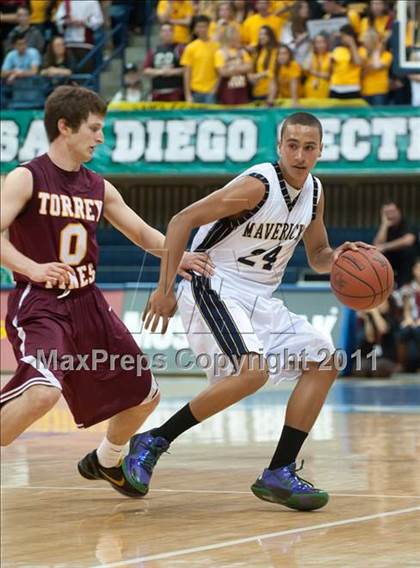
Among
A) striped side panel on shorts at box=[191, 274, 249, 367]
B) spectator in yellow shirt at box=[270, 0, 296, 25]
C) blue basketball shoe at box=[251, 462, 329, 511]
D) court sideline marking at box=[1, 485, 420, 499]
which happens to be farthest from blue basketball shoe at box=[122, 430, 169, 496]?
spectator in yellow shirt at box=[270, 0, 296, 25]

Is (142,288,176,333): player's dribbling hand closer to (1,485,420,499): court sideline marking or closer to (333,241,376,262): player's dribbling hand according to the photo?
(333,241,376,262): player's dribbling hand

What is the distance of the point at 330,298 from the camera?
17.3 metres

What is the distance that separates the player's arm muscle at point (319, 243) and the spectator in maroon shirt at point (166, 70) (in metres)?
13.5

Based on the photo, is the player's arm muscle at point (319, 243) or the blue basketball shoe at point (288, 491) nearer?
the blue basketball shoe at point (288, 491)

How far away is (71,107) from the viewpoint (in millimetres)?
Answer: 6438

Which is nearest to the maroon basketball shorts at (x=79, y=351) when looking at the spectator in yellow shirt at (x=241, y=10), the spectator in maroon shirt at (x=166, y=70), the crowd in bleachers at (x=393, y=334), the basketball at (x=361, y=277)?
the basketball at (x=361, y=277)

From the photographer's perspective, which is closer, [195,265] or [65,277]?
[65,277]

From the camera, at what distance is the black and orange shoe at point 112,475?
7148mm

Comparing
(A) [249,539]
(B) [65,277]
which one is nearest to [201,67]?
(B) [65,277]

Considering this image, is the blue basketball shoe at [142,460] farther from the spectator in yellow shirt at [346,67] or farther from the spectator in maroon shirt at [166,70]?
the spectator in maroon shirt at [166,70]

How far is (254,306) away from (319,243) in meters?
0.59

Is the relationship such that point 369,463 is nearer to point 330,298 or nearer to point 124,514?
point 124,514

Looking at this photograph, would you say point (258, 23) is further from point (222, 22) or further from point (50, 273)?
point (50, 273)

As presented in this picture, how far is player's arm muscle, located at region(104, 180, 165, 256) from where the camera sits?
6.80 meters
